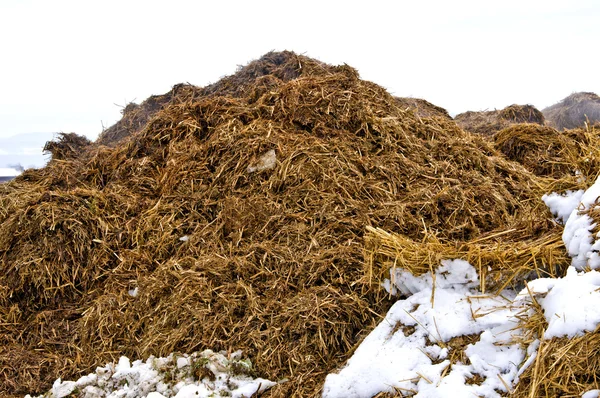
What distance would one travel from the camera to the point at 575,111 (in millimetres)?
11180

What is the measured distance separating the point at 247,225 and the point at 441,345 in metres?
1.68

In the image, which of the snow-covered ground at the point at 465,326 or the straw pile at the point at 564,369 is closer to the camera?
the straw pile at the point at 564,369

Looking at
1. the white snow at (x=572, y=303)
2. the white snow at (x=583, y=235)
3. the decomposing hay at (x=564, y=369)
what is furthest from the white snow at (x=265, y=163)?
the decomposing hay at (x=564, y=369)

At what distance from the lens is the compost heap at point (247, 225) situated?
294cm

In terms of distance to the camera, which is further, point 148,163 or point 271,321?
point 148,163

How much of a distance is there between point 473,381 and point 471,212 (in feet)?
5.56

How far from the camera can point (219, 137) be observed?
14.3 feet

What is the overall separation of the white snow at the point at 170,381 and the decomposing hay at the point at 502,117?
5.66 meters

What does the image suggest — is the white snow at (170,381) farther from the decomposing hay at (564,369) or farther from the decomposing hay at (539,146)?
the decomposing hay at (539,146)

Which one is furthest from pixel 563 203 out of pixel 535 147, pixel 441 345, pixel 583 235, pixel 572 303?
pixel 535 147

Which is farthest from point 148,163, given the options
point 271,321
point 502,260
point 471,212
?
point 502,260

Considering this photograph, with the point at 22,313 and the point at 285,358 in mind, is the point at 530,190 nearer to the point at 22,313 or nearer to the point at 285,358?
the point at 285,358

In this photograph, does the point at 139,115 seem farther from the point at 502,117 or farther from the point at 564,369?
the point at 564,369

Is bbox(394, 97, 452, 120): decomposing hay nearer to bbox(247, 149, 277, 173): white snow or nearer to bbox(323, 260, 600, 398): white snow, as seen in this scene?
bbox(247, 149, 277, 173): white snow
